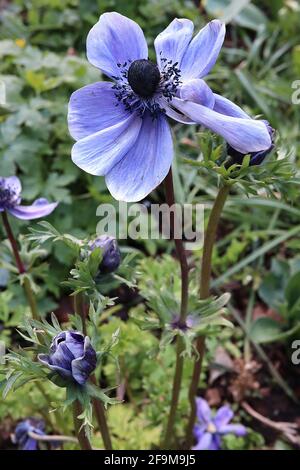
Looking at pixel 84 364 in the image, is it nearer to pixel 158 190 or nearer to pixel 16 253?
pixel 16 253

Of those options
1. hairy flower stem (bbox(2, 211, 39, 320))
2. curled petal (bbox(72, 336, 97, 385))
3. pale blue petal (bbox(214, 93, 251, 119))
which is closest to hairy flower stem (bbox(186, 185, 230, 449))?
pale blue petal (bbox(214, 93, 251, 119))

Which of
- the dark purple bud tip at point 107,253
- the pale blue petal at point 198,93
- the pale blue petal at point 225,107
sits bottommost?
the dark purple bud tip at point 107,253

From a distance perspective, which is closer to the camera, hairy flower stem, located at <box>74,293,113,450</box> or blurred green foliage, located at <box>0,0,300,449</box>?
hairy flower stem, located at <box>74,293,113,450</box>

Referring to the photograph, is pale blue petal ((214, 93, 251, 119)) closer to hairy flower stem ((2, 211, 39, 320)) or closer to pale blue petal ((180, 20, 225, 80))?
pale blue petal ((180, 20, 225, 80))

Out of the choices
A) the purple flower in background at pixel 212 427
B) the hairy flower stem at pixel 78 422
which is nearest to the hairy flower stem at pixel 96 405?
the hairy flower stem at pixel 78 422

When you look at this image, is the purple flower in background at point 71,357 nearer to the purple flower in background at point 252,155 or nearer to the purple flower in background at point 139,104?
the purple flower in background at point 139,104

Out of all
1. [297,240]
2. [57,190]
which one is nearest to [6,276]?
[57,190]

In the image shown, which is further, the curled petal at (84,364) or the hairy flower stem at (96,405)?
the hairy flower stem at (96,405)
